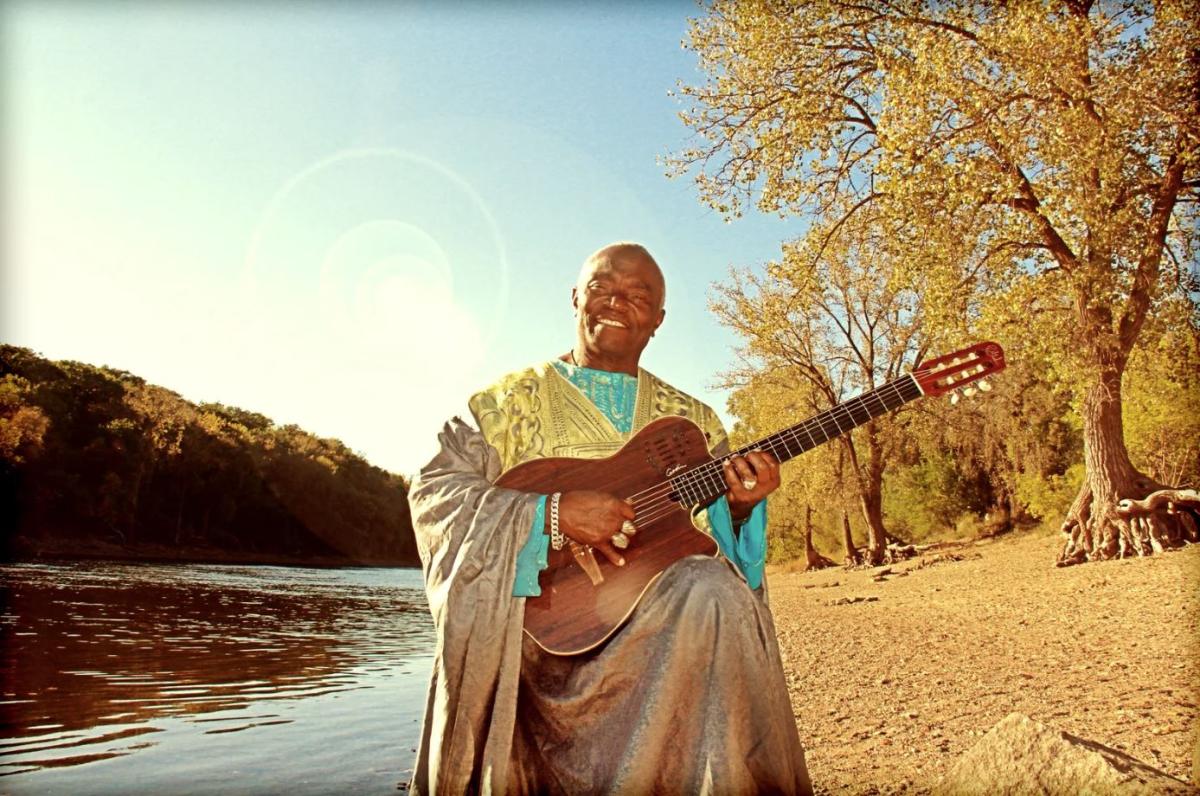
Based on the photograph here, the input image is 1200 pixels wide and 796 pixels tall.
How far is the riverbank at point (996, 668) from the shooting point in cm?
512

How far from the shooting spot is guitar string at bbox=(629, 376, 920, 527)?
9.16 feet

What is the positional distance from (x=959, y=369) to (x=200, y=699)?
9.80 m

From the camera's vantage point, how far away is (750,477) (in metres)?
2.91

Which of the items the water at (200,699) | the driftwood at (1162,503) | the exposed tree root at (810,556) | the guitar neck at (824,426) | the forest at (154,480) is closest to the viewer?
the guitar neck at (824,426)

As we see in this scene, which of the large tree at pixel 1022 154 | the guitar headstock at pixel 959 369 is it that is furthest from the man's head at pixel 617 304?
the large tree at pixel 1022 154

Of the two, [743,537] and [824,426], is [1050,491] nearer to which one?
[824,426]

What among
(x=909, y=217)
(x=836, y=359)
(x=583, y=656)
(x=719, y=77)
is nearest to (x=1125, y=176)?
(x=909, y=217)

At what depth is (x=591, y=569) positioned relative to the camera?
266 centimetres

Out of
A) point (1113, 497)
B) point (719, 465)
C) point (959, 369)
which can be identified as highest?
point (959, 369)

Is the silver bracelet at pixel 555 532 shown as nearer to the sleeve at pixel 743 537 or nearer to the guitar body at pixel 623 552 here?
the guitar body at pixel 623 552

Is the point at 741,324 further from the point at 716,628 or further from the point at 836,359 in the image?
the point at 716,628

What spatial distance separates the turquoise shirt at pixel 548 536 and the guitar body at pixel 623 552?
2.6 inches

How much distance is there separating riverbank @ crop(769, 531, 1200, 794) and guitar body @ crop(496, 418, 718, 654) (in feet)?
9.09

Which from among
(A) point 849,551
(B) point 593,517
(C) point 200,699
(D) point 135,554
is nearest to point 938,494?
(A) point 849,551
